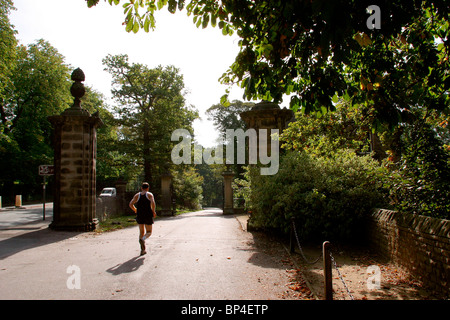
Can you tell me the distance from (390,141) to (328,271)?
5.39m

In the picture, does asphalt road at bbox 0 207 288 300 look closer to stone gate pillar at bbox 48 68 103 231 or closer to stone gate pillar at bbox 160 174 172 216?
stone gate pillar at bbox 48 68 103 231

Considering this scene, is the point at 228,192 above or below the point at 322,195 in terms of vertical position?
below

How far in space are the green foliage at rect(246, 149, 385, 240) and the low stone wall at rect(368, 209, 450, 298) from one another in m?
1.21

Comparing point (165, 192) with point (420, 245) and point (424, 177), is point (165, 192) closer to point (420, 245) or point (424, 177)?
point (424, 177)

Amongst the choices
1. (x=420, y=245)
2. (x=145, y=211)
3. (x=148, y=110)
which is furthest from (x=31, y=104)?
(x=420, y=245)

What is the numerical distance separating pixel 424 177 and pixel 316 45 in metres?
3.80

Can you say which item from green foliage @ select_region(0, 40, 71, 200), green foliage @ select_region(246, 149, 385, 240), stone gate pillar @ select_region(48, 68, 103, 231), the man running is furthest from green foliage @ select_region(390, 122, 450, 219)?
green foliage @ select_region(0, 40, 71, 200)

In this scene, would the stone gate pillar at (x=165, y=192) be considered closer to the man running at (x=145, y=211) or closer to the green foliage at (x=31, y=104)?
the man running at (x=145, y=211)

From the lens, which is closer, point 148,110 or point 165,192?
point 165,192

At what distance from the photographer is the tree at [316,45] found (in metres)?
4.32

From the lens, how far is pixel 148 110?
94.1ft

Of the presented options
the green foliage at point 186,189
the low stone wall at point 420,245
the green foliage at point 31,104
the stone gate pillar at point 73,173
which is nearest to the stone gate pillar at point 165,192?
the green foliage at point 186,189
